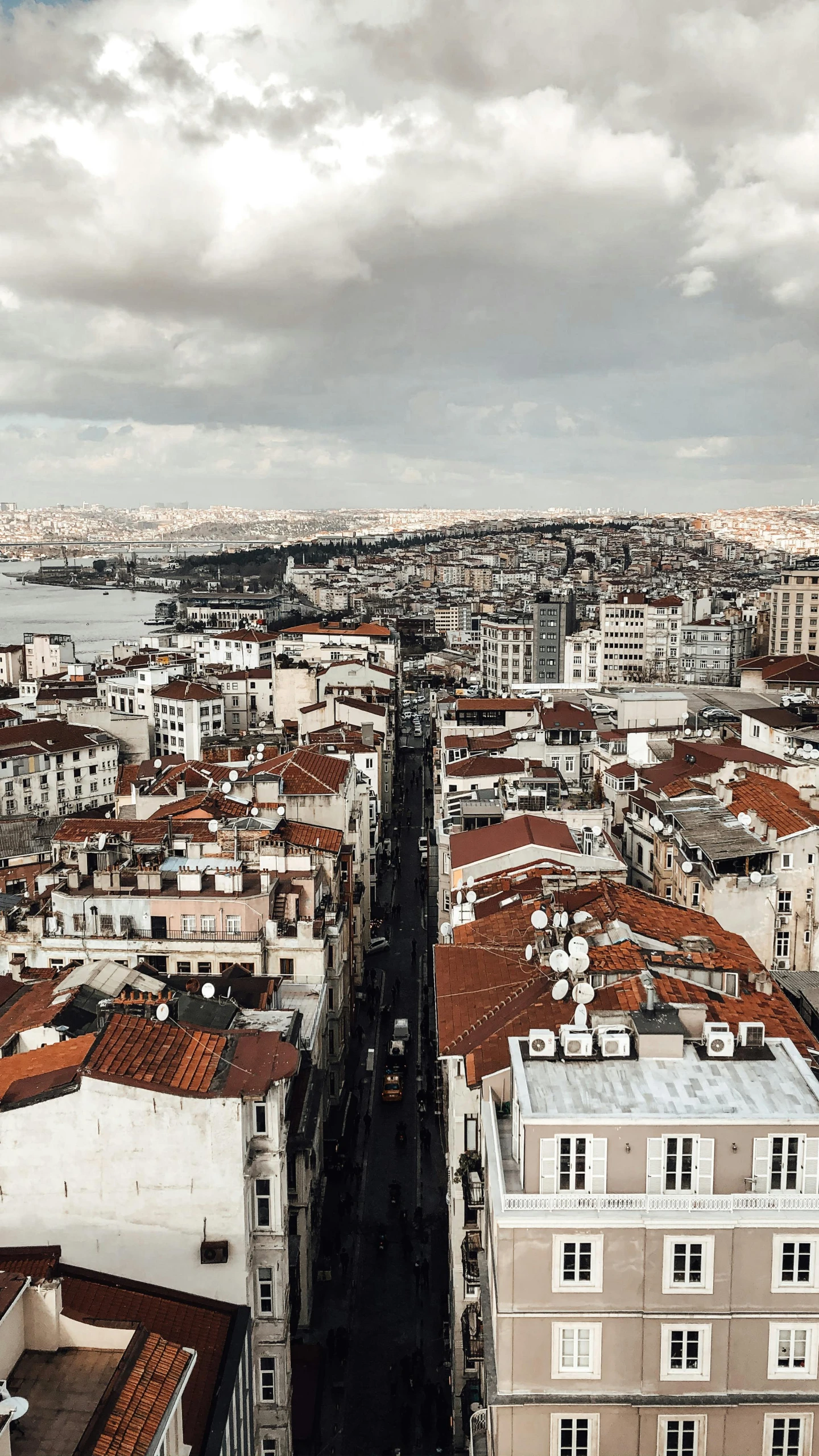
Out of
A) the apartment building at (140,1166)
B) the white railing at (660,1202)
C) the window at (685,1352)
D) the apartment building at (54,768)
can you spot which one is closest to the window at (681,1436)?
the window at (685,1352)

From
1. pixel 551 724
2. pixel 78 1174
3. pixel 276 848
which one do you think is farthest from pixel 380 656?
pixel 78 1174

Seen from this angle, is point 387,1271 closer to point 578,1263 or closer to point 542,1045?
point 542,1045

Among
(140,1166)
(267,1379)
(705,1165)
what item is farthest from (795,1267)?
(267,1379)

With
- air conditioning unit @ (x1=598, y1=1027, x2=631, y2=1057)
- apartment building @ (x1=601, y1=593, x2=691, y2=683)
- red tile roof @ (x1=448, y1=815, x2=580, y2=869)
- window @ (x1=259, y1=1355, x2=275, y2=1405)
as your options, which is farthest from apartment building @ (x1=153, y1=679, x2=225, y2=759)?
air conditioning unit @ (x1=598, y1=1027, x2=631, y2=1057)

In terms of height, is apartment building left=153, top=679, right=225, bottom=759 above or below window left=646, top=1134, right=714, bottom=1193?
below

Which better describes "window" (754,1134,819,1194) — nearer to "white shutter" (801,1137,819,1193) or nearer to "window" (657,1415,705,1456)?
"white shutter" (801,1137,819,1193)

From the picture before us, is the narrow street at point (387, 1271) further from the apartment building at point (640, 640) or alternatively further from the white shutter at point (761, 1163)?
the apartment building at point (640, 640)
